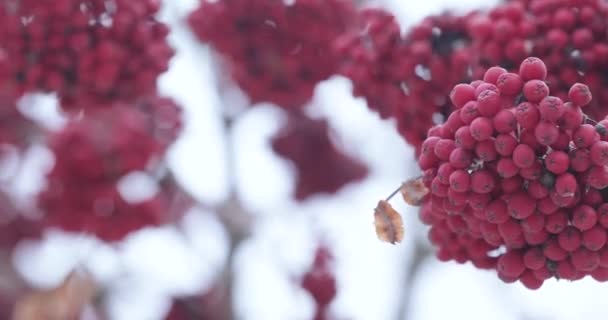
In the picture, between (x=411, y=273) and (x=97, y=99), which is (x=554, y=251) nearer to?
(x=97, y=99)

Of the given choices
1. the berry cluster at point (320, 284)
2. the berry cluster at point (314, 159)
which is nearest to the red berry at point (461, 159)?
the berry cluster at point (320, 284)

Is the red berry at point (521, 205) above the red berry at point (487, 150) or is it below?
below

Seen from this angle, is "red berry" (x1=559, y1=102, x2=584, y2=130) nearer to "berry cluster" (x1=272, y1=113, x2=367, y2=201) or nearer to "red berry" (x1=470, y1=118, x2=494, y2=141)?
"red berry" (x1=470, y1=118, x2=494, y2=141)

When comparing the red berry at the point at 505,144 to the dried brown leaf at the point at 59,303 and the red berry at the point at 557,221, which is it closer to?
the red berry at the point at 557,221

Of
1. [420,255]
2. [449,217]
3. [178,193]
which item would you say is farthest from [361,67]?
[420,255]

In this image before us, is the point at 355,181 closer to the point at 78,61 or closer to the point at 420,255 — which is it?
the point at 420,255

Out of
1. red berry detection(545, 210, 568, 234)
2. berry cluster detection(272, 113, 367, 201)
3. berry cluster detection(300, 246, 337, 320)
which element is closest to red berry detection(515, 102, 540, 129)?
red berry detection(545, 210, 568, 234)
